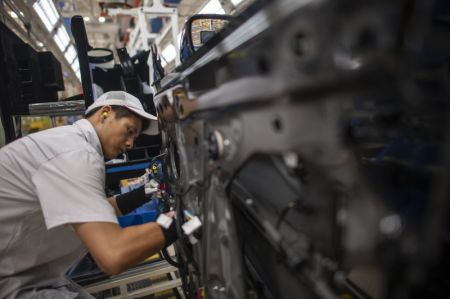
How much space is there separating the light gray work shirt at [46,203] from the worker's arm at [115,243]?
0.15ft

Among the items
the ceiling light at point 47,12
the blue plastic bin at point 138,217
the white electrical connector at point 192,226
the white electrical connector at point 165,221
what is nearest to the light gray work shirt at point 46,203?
the white electrical connector at point 165,221

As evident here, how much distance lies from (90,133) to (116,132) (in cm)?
14

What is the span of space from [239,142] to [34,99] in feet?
9.81

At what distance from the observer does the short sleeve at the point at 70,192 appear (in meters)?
1.17

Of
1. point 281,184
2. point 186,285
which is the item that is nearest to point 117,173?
point 186,285

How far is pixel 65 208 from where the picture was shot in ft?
3.88

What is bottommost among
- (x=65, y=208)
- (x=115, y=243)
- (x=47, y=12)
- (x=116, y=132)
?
Answer: (x=115, y=243)

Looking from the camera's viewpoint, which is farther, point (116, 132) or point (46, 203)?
point (116, 132)

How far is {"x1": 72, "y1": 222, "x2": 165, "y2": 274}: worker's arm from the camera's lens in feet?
3.67

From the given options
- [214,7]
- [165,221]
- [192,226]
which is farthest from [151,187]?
[214,7]

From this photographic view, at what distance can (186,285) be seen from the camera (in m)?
1.59

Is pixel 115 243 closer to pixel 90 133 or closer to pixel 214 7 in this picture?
pixel 90 133

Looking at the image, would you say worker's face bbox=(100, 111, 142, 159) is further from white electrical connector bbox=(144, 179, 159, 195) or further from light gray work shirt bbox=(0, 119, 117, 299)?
white electrical connector bbox=(144, 179, 159, 195)

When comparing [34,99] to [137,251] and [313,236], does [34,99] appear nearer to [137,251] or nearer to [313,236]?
[137,251]
